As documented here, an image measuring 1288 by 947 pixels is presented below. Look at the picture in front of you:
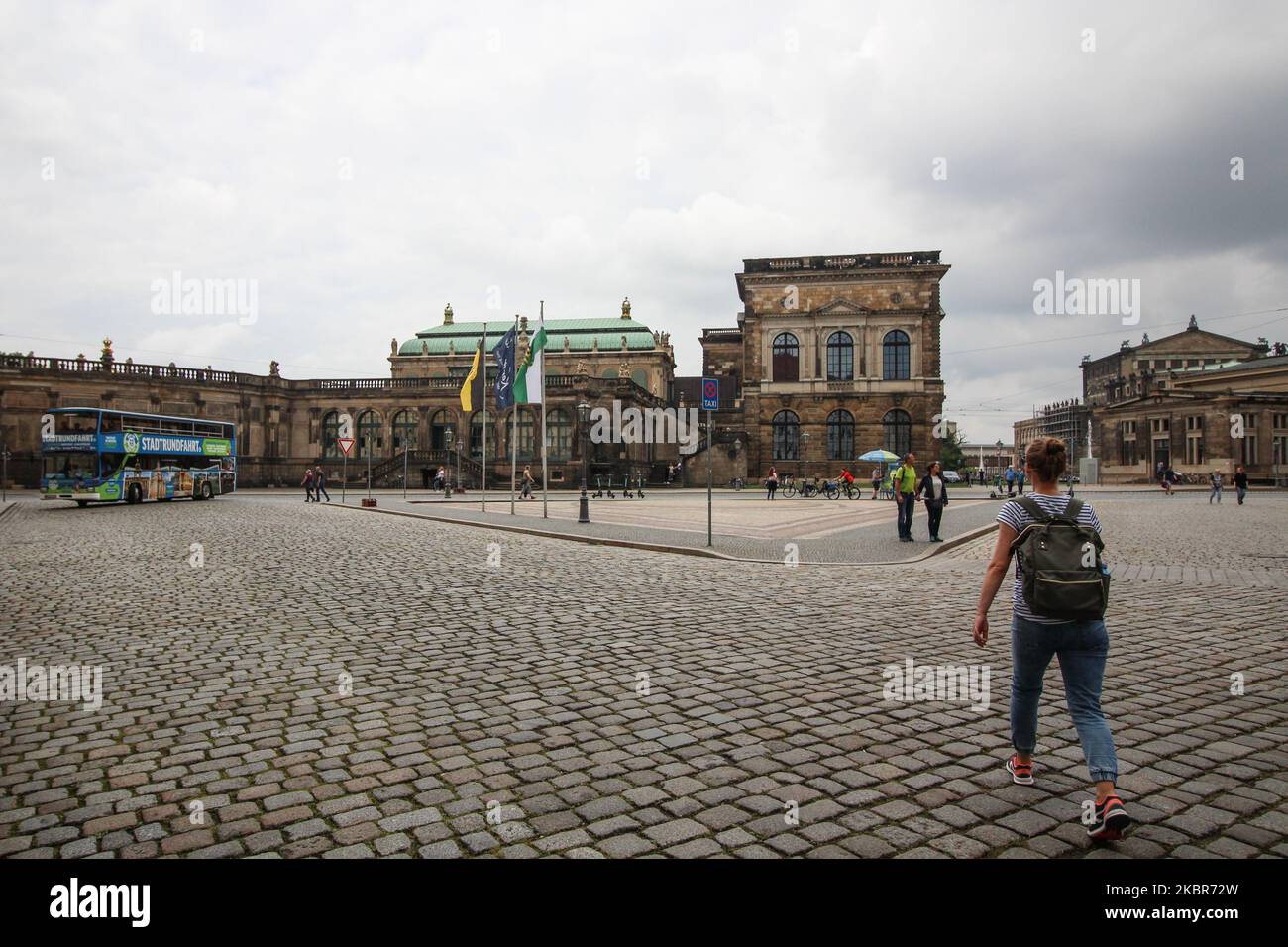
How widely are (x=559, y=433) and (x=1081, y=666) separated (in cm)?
5453

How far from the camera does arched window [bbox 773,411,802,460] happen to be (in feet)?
195

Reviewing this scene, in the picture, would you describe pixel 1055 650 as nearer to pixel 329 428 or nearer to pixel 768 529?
pixel 768 529

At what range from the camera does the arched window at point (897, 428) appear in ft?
190

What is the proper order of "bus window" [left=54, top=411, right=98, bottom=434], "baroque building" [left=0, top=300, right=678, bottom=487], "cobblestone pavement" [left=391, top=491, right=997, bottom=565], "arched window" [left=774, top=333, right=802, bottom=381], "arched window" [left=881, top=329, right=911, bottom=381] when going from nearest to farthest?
"cobblestone pavement" [left=391, top=491, right=997, bottom=565] < "bus window" [left=54, top=411, right=98, bottom=434] < "baroque building" [left=0, top=300, right=678, bottom=487] < "arched window" [left=881, top=329, right=911, bottom=381] < "arched window" [left=774, top=333, right=802, bottom=381]

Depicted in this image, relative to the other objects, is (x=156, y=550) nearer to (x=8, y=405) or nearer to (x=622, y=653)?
(x=622, y=653)

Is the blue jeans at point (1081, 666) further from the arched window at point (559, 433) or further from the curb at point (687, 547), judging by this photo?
the arched window at point (559, 433)

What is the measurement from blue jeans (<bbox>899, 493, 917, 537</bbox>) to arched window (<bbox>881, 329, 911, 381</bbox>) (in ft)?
146

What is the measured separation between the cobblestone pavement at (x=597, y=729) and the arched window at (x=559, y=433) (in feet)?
154

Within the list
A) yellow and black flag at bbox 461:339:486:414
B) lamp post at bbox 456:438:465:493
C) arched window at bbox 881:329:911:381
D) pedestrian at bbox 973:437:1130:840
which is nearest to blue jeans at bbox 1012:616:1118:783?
pedestrian at bbox 973:437:1130:840

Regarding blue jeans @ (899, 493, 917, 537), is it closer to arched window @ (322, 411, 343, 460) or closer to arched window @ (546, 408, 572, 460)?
arched window @ (546, 408, 572, 460)

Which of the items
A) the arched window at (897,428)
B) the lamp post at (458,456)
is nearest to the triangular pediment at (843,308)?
the arched window at (897,428)

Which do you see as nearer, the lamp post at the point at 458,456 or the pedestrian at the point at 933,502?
the pedestrian at the point at 933,502

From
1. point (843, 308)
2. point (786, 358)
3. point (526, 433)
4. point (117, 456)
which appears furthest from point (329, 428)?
point (843, 308)
